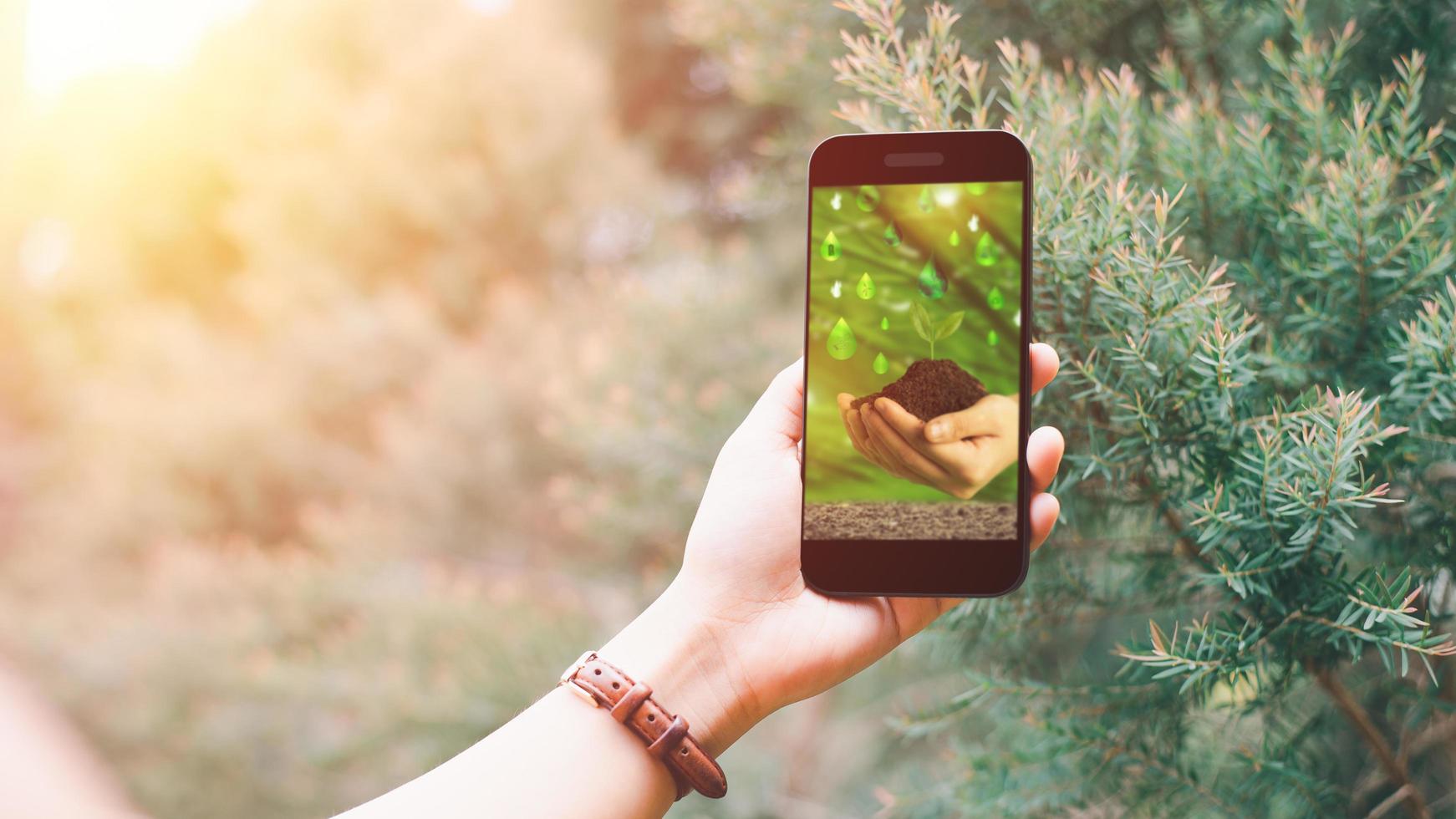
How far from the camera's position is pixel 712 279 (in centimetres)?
143

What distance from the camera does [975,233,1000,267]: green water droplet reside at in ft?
1.78

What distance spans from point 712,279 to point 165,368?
281cm

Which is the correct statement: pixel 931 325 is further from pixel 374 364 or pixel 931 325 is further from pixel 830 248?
pixel 374 364

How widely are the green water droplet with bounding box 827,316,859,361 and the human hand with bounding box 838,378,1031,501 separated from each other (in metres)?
0.03

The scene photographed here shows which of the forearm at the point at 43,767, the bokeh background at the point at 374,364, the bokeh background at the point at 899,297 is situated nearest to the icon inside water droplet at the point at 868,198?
the bokeh background at the point at 899,297

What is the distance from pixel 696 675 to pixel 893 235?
330 mm

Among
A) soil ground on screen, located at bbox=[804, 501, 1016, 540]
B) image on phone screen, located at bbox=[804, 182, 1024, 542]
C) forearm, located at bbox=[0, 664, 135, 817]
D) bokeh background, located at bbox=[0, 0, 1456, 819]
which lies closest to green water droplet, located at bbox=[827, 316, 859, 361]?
image on phone screen, located at bbox=[804, 182, 1024, 542]

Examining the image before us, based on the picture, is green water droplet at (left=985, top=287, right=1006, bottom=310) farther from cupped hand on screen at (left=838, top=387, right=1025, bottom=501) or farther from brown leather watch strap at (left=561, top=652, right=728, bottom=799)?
brown leather watch strap at (left=561, top=652, right=728, bottom=799)

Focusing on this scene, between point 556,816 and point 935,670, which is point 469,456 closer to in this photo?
point 935,670

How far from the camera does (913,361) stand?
0.57 metres

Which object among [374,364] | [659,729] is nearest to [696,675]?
[659,729]

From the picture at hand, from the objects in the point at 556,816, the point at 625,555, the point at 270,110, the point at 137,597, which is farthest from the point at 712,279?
the point at 137,597

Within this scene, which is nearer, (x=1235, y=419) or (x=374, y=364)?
(x=1235, y=419)

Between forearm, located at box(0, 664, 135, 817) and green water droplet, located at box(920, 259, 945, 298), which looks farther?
forearm, located at box(0, 664, 135, 817)
